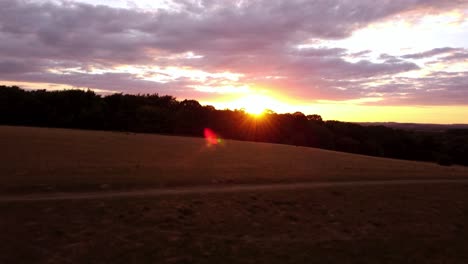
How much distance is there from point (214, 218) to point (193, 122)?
2342 inches

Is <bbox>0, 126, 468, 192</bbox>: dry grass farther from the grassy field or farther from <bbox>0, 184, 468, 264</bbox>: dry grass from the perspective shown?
<bbox>0, 184, 468, 264</bbox>: dry grass

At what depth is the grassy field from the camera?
33.7ft

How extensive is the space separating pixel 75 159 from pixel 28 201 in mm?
9934

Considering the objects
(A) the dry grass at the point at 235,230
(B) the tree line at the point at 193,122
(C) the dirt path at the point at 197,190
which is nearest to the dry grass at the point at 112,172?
(C) the dirt path at the point at 197,190

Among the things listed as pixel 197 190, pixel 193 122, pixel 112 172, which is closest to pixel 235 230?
pixel 197 190

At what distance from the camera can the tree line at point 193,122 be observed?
63.8 meters

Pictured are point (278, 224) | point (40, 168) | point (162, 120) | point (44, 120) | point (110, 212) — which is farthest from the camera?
point (162, 120)

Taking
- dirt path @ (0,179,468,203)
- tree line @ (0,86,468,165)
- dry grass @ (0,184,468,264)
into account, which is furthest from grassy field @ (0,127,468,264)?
tree line @ (0,86,468,165)

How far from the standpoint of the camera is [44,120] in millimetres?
63906

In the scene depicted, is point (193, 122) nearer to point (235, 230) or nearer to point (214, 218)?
point (214, 218)

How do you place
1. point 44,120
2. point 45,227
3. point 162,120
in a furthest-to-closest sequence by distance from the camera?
point 162,120 → point 44,120 → point 45,227

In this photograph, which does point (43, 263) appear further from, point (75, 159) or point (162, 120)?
point (162, 120)

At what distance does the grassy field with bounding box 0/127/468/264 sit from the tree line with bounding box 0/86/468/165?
152 feet

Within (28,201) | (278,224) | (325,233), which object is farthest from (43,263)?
(325,233)
